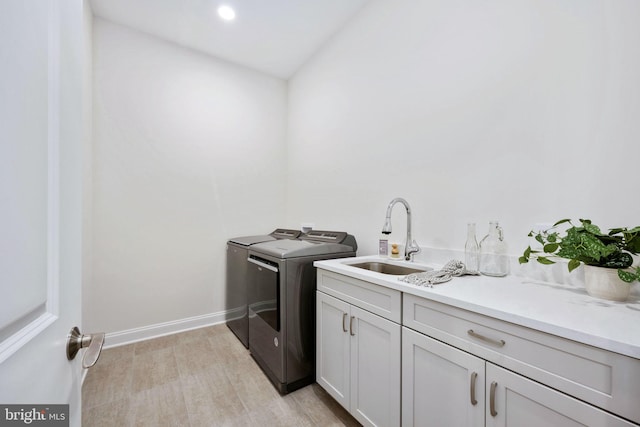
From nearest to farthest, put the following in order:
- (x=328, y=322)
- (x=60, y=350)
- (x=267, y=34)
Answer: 1. (x=60, y=350)
2. (x=328, y=322)
3. (x=267, y=34)

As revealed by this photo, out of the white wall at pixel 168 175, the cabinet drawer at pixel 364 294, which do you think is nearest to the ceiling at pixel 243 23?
the white wall at pixel 168 175

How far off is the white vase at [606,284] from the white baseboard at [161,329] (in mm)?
2945

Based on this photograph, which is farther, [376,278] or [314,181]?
[314,181]

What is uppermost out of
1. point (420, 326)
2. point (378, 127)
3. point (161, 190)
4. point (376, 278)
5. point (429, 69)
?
point (429, 69)

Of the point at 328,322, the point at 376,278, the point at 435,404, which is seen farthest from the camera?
the point at 328,322

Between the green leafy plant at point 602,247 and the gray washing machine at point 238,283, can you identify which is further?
the gray washing machine at point 238,283

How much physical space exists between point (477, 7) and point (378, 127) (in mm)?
913

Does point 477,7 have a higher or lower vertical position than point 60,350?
higher

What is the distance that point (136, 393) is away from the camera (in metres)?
1.80

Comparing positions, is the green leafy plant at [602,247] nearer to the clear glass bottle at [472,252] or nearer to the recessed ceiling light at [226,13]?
the clear glass bottle at [472,252]

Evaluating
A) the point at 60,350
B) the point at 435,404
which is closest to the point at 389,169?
the point at 435,404

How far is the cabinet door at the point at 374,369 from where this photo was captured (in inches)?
49.1

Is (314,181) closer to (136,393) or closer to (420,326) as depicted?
(420,326)

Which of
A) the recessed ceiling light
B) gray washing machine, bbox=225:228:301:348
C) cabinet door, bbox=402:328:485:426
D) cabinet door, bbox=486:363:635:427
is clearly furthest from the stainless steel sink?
the recessed ceiling light
